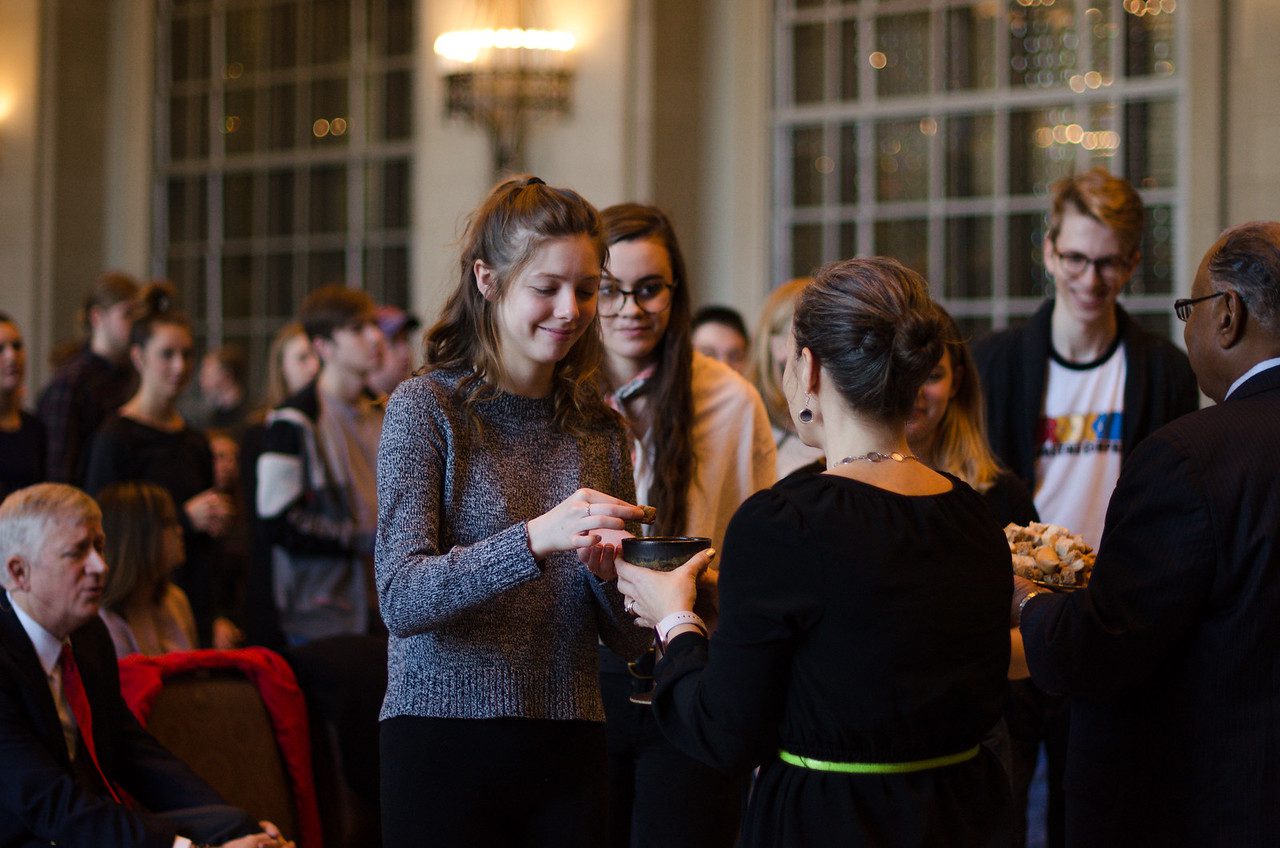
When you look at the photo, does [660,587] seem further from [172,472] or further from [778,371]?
[172,472]

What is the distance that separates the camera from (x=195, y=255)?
8680 mm

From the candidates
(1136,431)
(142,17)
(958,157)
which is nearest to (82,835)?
(1136,431)

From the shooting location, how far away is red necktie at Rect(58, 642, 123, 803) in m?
2.88

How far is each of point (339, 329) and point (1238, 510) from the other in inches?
123

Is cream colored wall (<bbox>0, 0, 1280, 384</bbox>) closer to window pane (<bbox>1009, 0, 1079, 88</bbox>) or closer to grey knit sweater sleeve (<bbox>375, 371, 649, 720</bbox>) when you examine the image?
window pane (<bbox>1009, 0, 1079, 88</bbox>)

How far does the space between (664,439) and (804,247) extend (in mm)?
4311

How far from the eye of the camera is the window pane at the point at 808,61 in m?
6.97

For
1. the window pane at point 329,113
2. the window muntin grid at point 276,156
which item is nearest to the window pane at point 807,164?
the window muntin grid at point 276,156

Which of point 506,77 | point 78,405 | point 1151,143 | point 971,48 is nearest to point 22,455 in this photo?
point 78,405

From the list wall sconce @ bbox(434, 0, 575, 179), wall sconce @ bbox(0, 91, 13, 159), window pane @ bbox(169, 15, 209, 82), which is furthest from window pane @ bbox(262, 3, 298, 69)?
wall sconce @ bbox(434, 0, 575, 179)

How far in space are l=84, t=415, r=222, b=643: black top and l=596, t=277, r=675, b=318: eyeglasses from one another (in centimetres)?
231

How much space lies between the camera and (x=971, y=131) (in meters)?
6.70

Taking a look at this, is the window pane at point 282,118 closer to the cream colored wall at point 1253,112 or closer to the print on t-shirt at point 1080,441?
the cream colored wall at point 1253,112

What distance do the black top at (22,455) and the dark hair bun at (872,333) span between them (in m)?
3.70
